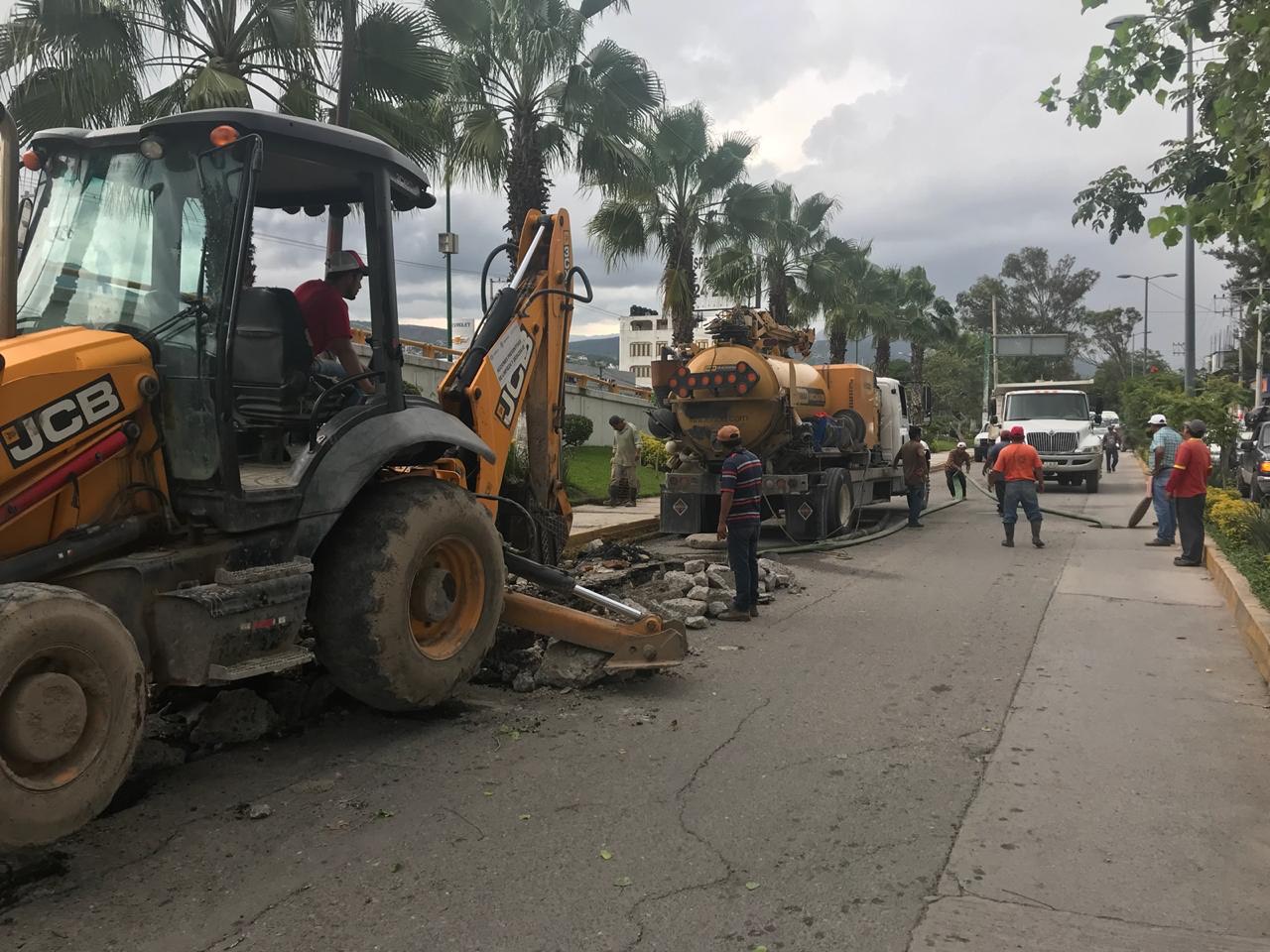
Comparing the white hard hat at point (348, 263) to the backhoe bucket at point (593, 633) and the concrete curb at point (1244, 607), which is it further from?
the concrete curb at point (1244, 607)

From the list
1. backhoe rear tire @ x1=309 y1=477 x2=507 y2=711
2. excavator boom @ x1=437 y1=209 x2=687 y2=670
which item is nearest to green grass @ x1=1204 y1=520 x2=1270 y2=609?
excavator boom @ x1=437 y1=209 x2=687 y2=670

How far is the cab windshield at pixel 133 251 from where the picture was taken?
4496mm

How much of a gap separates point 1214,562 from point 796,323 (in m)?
24.3

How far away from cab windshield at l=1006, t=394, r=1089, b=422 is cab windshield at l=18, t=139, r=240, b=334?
22967 mm

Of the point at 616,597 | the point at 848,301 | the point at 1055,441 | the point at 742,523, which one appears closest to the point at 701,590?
the point at 742,523

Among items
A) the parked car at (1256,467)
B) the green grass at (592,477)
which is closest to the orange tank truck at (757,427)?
the green grass at (592,477)

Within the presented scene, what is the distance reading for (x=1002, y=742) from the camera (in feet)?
18.2

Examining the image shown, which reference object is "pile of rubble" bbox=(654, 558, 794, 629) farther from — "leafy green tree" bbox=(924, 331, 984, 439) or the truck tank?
"leafy green tree" bbox=(924, 331, 984, 439)

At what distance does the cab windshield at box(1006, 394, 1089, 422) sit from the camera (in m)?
24.2

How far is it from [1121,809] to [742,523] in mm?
4492

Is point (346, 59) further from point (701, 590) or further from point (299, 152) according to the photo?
point (299, 152)

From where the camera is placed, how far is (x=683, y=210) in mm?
25625

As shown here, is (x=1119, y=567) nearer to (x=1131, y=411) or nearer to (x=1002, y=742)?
(x=1002, y=742)

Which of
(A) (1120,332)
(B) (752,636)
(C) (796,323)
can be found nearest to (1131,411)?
(C) (796,323)
